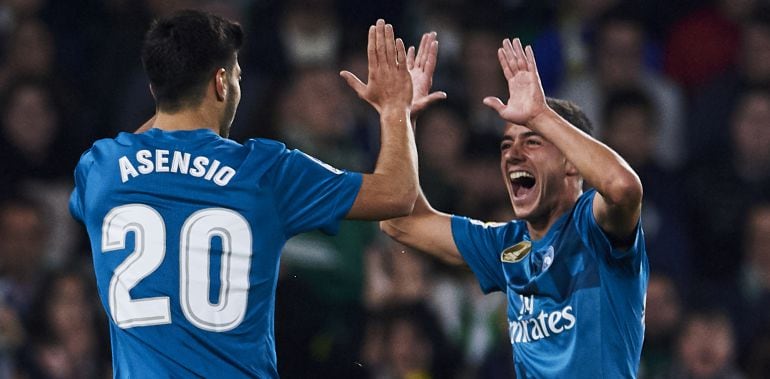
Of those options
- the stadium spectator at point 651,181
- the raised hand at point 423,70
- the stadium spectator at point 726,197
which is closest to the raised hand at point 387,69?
the raised hand at point 423,70

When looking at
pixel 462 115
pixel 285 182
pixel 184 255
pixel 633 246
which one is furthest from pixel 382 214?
pixel 462 115

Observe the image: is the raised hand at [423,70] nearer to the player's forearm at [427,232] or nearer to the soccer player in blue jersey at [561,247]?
the soccer player in blue jersey at [561,247]

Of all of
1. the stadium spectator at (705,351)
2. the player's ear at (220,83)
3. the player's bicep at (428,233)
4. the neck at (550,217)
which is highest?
the player's ear at (220,83)

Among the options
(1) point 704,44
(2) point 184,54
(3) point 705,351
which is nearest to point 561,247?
(2) point 184,54

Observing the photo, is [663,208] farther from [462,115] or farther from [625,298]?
[625,298]

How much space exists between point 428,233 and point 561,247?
2.48 ft

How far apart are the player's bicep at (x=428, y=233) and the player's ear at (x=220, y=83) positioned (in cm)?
139

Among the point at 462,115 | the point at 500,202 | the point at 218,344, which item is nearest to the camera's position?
the point at 218,344

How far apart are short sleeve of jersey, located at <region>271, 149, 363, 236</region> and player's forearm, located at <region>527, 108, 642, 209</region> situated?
2.21 ft

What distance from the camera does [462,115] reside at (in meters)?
8.67

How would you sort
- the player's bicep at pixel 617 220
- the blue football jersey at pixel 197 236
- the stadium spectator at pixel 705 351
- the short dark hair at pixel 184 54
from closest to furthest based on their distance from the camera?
the blue football jersey at pixel 197 236 → the short dark hair at pixel 184 54 → the player's bicep at pixel 617 220 → the stadium spectator at pixel 705 351

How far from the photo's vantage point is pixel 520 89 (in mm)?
4332

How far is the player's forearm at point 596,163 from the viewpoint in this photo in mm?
4070

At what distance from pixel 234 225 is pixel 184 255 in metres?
0.16
